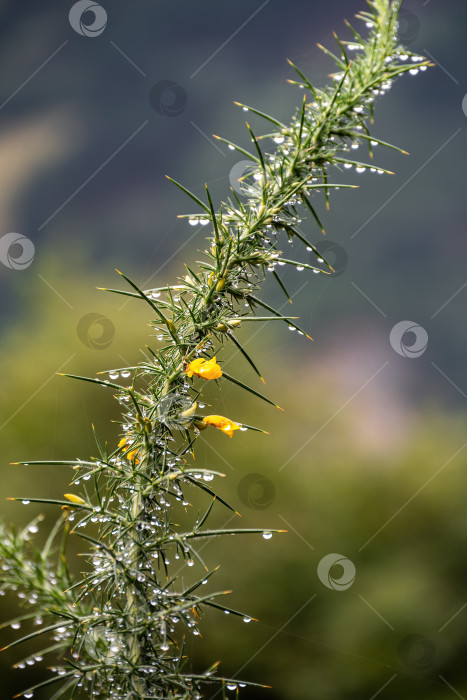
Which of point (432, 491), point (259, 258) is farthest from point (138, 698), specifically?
point (432, 491)

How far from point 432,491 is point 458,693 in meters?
0.96

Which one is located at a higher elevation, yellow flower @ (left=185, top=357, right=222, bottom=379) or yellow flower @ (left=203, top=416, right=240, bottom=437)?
yellow flower @ (left=185, top=357, right=222, bottom=379)

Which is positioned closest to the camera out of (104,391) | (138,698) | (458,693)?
(138,698)

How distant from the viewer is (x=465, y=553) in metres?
3.01

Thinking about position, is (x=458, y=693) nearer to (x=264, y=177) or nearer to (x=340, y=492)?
(x=340, y=492)

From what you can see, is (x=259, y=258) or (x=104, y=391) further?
(x=104, y=391)

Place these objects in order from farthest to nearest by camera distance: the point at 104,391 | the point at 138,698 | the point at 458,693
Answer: the point at 104,391, the point at 458,693, the point at 138,698

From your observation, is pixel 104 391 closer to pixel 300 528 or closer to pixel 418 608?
pixel 300 528

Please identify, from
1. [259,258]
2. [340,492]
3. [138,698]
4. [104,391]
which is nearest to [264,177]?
[259,258]

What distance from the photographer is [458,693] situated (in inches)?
106

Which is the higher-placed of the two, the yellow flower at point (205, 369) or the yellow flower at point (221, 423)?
the yellow flower at point (205, 369)

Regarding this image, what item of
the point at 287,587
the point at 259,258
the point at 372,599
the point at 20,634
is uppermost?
the point at 20,634

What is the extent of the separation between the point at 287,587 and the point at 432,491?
97 cm

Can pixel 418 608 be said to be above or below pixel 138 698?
below
